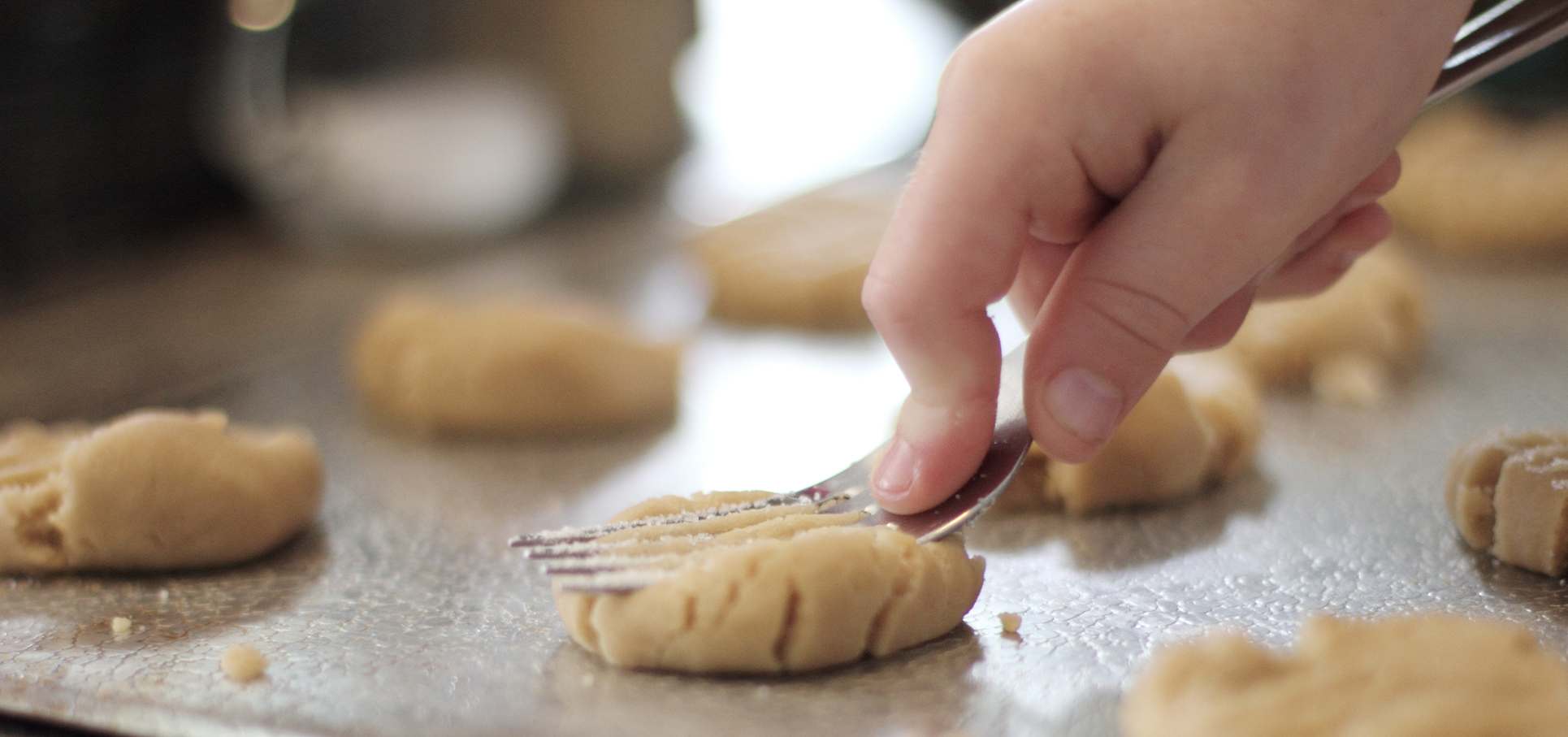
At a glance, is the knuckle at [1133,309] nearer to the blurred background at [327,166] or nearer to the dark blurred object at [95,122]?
the blurred background at [327,166]

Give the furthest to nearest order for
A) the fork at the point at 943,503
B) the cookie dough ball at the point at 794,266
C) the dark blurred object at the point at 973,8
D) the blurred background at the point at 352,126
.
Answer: the dark blurred object at the point at 973,8
the blurred background at the point at 352,126
the cookie dough ball at the point at 794,266
the fork at the point at 943,503

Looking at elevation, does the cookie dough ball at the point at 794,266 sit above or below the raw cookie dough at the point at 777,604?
below

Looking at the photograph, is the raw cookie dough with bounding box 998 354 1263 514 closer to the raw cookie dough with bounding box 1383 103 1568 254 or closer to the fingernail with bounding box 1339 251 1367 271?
the fingernail with bounding box 1339 251 1367 271

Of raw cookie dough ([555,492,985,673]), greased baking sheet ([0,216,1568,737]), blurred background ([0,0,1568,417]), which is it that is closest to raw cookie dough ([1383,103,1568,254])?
blurred background ([0,0,1568,417])

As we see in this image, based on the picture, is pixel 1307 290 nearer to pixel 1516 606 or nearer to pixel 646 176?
pixel 1516 606

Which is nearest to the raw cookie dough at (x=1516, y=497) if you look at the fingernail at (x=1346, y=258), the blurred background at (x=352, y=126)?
the fingernail at (x=1346, y=258)

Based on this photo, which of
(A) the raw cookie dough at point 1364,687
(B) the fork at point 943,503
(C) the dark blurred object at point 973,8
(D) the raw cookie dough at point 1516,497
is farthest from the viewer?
(C) the dark blurred object at point 973,8
